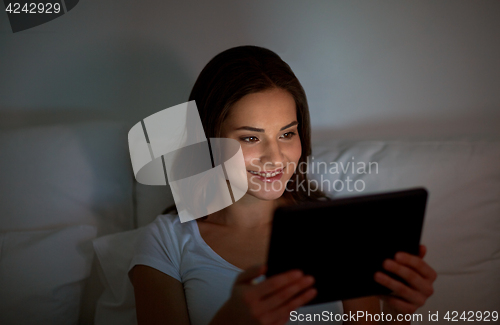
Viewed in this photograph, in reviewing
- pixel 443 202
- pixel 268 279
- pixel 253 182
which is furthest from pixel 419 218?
pixel 443 202

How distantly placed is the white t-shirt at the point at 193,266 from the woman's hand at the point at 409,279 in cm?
22

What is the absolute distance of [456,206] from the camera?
979mm

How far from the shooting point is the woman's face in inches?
31.5

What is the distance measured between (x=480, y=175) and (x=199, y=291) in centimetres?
80

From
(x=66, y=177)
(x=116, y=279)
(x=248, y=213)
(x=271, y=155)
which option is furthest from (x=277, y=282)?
(x=66, y=177)

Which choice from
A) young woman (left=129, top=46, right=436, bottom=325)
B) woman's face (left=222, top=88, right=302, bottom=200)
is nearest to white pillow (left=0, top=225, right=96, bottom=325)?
young woman (left=129, top=46, right=436, bottom=325)

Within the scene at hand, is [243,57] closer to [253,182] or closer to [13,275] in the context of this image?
[253,182]

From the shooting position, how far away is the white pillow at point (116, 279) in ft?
3.05

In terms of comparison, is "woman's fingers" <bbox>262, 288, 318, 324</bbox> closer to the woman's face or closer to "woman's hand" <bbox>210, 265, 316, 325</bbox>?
"woman's hand" <bbox>210, 265, 316, 325</bbox>

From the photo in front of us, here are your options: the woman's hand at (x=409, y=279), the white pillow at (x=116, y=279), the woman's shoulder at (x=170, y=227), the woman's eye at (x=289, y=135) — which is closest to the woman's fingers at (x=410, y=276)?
the woman's hand at (x=409, y=279)

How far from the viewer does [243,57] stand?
2.81ft

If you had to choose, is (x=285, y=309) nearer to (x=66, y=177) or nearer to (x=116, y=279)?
(x=116, y=279)

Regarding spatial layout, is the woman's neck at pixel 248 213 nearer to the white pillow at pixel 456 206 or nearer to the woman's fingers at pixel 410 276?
the white pillow at pixel 456 206

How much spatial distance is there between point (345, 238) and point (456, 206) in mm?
605
